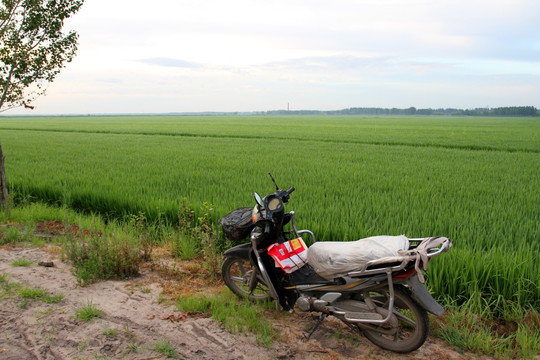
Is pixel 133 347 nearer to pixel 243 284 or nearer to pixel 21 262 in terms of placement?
pixel 243 284

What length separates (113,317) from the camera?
3.44m

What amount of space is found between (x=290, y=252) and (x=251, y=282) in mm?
548

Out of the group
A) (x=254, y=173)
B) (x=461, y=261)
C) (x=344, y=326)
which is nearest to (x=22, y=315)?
(x=344, y=326)

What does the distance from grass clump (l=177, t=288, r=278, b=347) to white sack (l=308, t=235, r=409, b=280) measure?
65cm

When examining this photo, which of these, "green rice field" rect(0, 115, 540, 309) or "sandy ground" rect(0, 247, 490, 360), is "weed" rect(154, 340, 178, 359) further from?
"green rice field" rect(0, 115, 540, 309)

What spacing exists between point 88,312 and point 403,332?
2.60 m

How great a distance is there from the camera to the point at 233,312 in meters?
3.49

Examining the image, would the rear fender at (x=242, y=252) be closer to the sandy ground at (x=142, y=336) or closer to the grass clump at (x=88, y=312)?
the sandy ground at (x=142, y=336)

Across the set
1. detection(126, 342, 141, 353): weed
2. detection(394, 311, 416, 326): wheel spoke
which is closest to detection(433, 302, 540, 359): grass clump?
detection(394, 311, 416, 326): wheel spoke

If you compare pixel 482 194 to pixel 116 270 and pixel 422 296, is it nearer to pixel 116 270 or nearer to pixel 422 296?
pixel 422 296

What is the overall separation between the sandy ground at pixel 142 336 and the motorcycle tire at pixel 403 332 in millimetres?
81

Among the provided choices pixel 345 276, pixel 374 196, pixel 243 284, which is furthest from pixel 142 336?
pixel 374 196

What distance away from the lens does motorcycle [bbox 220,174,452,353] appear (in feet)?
9.17

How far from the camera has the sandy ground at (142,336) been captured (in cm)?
295
